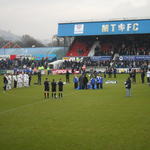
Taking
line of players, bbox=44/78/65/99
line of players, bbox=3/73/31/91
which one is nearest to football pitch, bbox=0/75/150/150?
line of players, bbox=44/78/65/99

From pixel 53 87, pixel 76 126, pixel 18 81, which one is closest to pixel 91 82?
pixel 53 87

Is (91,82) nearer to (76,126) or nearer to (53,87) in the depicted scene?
(53,87)

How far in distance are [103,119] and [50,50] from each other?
60536 mm

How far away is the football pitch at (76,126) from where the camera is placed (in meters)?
12.5

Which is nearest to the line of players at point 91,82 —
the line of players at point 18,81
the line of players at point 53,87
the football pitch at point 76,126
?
the line of players at point 53,87

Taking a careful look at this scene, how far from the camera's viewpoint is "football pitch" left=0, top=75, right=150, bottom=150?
12508 mm

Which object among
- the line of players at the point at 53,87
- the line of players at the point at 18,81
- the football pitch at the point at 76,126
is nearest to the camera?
the football pitch at the point at 76,126

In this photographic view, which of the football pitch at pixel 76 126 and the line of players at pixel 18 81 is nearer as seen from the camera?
the football pitch at pixel 76 126

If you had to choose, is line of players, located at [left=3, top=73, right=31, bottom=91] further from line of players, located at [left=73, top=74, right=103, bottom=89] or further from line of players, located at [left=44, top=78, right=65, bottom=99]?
line of players, located at [left=44, top=78, right=65, bottom=99]

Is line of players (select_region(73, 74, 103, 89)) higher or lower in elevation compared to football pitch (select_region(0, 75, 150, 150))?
higher

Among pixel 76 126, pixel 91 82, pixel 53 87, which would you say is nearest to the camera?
pixel 76 126

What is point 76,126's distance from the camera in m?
15.6

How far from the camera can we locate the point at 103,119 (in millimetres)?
17156

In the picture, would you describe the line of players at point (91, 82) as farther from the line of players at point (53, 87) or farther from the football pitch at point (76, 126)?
the football pitch at point (76, 126)
